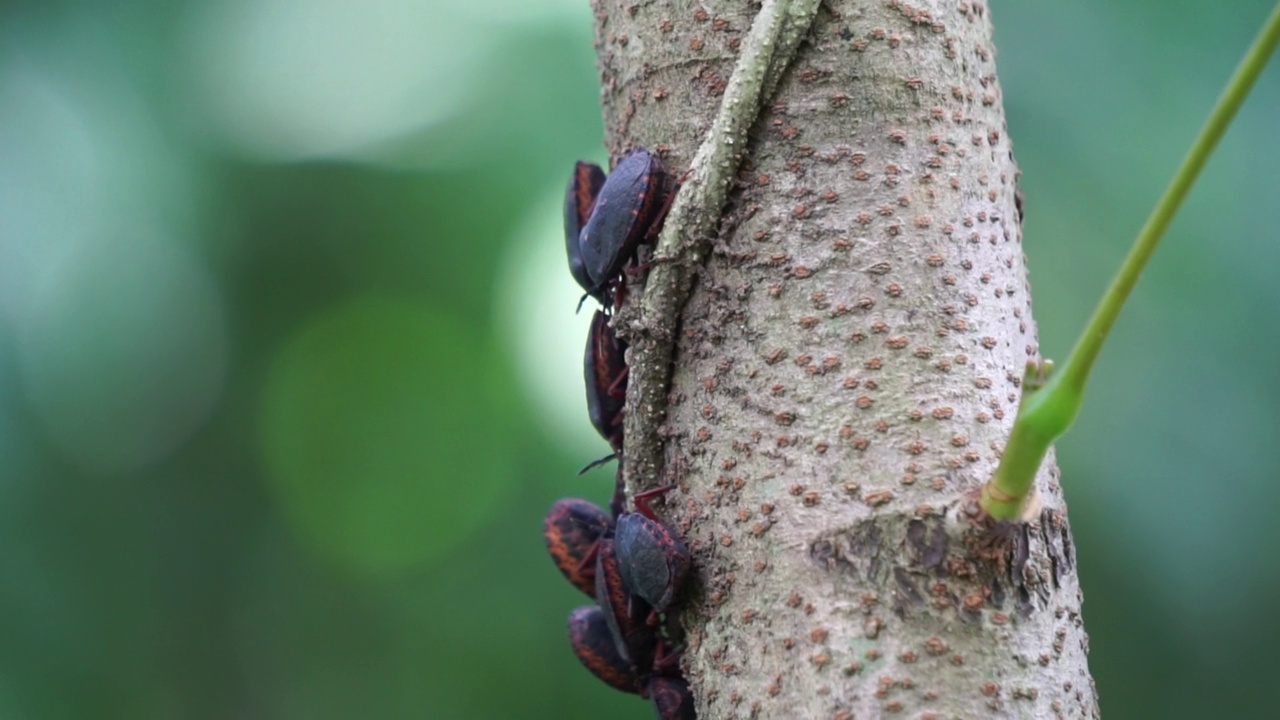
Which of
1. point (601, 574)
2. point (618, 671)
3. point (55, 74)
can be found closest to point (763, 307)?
point (601, 574)

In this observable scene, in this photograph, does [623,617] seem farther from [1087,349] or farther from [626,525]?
[1087,349]

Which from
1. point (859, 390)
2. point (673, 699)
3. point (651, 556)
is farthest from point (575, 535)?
point (859, 390)

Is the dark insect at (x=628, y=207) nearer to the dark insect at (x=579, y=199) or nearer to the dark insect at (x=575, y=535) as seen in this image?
the dark insect at (x=579, y=199)

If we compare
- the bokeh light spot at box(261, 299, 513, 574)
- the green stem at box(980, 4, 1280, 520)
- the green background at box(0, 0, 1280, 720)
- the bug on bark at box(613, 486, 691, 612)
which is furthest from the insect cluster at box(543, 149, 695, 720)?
the bokeh light spot at box(261, 299, 513, 574)

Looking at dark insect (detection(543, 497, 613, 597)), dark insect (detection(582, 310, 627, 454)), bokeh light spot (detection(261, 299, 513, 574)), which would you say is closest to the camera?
dark insect (detection(582, 310, 627, 454))

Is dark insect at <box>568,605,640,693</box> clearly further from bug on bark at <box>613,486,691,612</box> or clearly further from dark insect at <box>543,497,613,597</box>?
bug on bark at <box>613,486,691,612</box>

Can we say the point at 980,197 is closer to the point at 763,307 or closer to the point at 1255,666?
the point at 763,307
